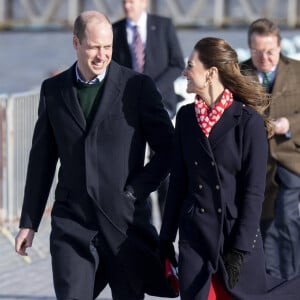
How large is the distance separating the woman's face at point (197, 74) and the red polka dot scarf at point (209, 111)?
→ 0.06 metres

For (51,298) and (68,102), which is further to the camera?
(51,298)

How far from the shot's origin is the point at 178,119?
5.80 metres

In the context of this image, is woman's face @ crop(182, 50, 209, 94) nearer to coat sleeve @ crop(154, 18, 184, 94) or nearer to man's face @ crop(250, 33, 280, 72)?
man's face @ crop(250, 33, 280, 72)

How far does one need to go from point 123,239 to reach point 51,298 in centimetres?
227

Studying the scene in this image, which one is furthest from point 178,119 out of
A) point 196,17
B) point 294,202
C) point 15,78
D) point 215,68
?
point 196,17

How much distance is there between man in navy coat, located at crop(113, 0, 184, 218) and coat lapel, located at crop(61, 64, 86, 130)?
285 centimetres

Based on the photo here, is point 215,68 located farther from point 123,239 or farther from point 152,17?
point 152,17

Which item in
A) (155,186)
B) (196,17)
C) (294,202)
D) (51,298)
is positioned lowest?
(196,17)

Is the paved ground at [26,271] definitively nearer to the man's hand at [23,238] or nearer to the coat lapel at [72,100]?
the man's hand at [23,238]

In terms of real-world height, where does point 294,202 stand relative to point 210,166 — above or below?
below

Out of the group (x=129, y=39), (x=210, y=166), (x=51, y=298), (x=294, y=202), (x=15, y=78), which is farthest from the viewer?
(x=15, y=78)

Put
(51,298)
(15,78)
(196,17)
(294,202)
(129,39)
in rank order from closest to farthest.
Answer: (294,202), (51,298), (129,39), (15,78), (196,17)

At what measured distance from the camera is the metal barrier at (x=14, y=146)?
9.77 metres

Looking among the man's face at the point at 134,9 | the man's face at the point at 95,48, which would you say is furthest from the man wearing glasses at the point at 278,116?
the man's face at the point at 134,9
